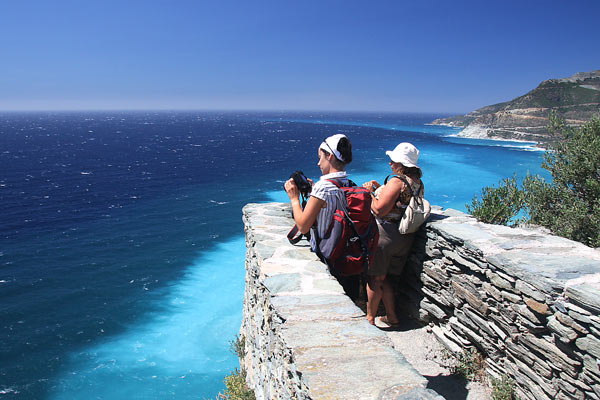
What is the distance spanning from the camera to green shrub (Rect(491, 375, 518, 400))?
4117mm

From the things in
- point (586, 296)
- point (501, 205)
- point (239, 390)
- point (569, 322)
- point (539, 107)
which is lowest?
point (239, 390)

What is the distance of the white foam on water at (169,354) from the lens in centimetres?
1306

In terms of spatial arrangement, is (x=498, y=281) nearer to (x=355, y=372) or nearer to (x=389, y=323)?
(x=389, y=323)

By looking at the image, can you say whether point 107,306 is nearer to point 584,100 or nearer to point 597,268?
point 597,268

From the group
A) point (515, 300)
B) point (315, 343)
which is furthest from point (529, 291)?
point (315, 343)

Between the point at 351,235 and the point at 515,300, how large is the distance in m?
1.85

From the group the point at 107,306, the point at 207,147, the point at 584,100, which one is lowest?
the point at 107,306

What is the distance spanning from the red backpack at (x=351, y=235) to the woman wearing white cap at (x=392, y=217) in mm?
893

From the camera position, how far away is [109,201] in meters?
37.9

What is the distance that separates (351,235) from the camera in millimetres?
3789

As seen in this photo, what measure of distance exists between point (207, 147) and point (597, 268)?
286ft

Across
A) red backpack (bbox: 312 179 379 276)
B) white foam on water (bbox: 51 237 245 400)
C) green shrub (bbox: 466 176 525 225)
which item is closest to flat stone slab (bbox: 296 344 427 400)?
red backpack (bbox: 312 179 379 276)

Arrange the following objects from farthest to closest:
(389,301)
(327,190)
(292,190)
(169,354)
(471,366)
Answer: (169,354) → (389,301) → (471,366) → (292,190) → (327,190)

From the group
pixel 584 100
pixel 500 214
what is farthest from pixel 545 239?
pixel 584 100
